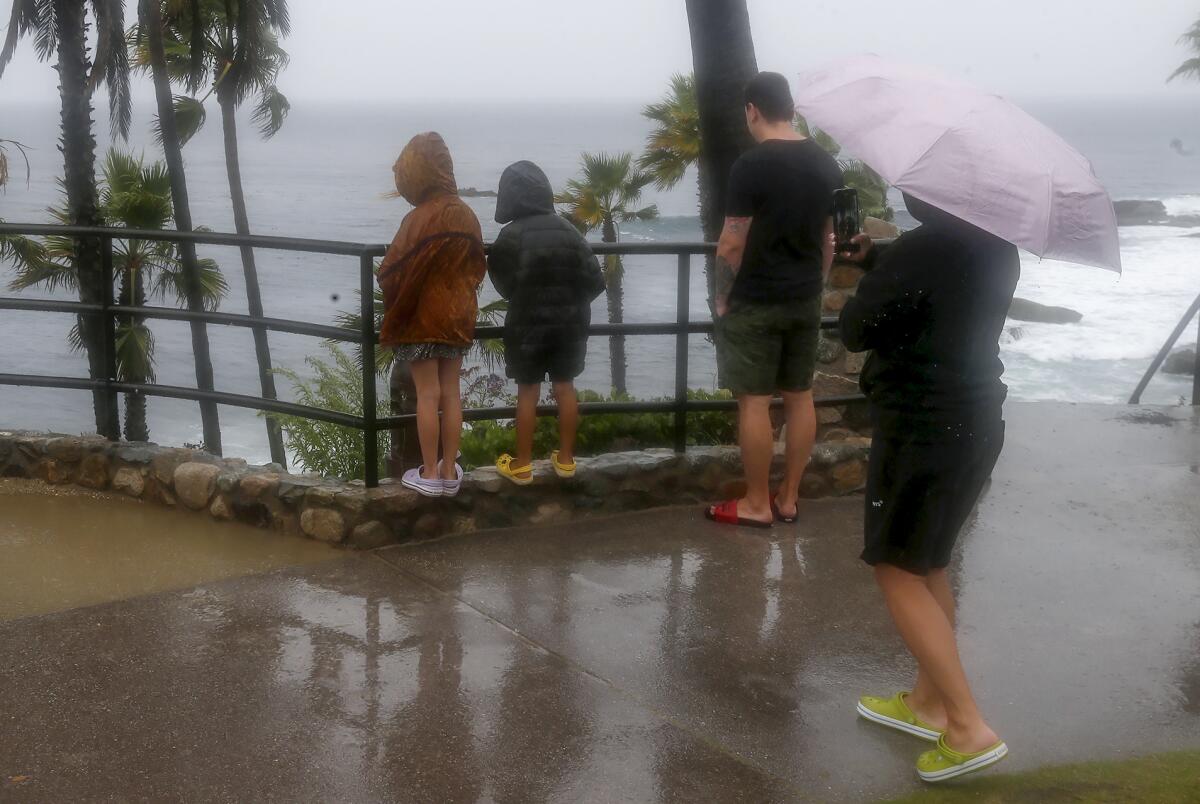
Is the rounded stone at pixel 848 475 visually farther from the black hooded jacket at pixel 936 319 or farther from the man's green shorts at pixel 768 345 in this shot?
the black hooded jacket at pixel 936 319

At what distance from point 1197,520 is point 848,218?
317 centimetres

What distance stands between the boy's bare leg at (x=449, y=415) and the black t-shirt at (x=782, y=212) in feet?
3.86

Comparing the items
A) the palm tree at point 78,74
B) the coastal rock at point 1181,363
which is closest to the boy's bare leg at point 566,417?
the palm tree at point 78,74

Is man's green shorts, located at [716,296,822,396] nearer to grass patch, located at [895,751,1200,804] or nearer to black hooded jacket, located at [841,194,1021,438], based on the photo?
black hooded jacket, located at [841,194,1021,438]

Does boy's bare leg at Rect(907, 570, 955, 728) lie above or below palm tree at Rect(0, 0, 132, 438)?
below

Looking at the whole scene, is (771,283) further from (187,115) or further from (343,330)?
(187,115)

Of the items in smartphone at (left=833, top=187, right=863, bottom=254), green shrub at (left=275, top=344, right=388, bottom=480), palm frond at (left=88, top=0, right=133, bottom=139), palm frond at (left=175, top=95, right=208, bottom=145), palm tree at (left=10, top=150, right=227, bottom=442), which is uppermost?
palm frond at (left=88, top=0, right=133, bottom=139)

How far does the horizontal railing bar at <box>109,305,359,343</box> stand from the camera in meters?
5.33

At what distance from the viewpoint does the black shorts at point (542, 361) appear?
214 inches

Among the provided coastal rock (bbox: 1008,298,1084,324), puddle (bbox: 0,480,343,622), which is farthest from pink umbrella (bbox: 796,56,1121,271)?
coastal rock (bbox: 1008,298,1084,324)

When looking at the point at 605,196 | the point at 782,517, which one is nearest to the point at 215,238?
the point at 782,517

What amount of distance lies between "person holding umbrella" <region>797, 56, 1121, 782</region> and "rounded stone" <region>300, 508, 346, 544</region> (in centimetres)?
241

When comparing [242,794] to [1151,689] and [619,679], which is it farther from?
[1151,689]

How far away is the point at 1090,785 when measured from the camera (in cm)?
348
